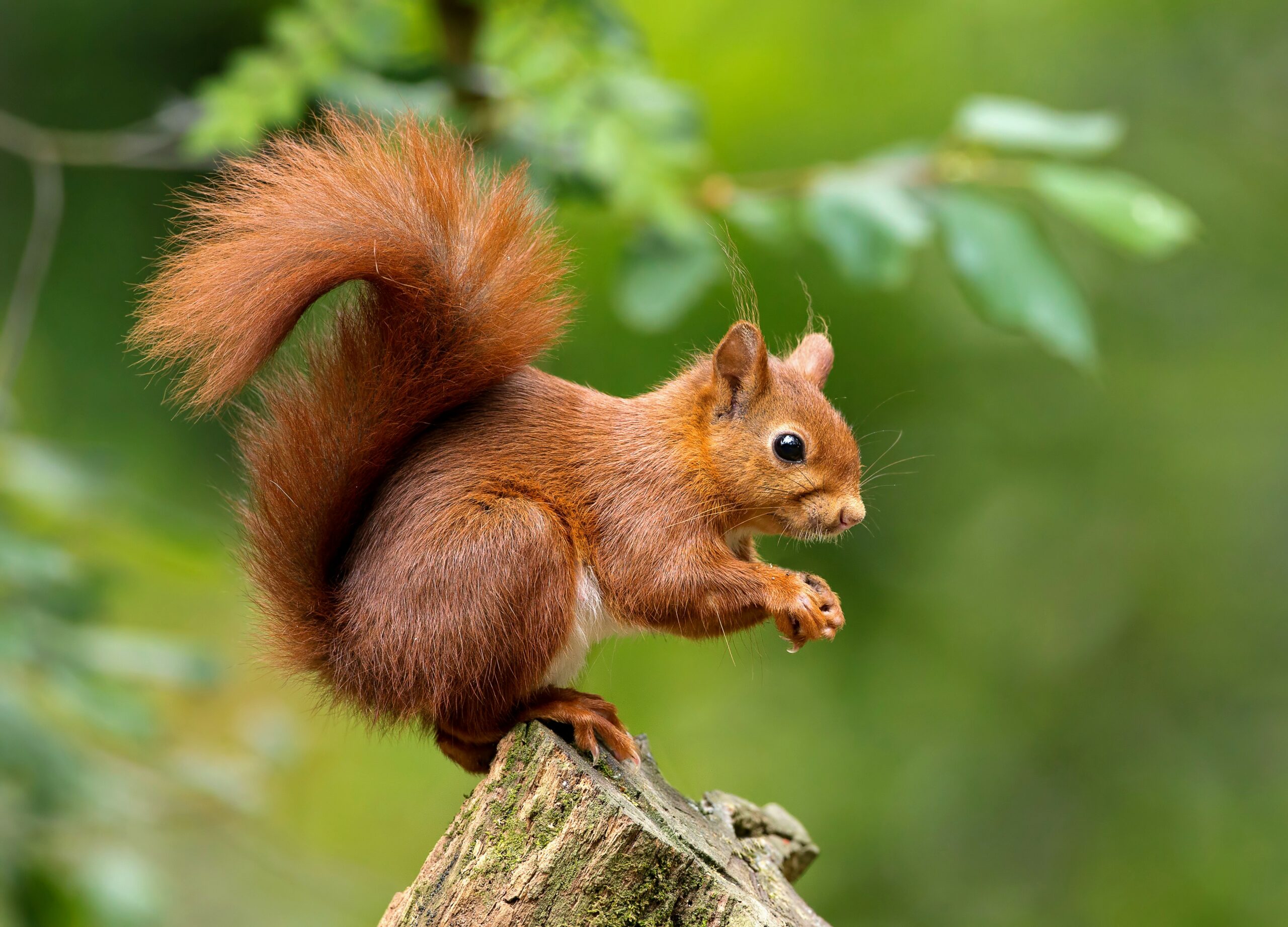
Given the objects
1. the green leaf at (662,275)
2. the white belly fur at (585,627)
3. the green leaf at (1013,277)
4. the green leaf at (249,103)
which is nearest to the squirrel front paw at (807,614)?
the white belly fur at (585,627)

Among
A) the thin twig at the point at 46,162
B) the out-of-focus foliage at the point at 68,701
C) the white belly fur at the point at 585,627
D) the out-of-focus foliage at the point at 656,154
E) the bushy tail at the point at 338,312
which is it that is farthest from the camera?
the thin twig at the point at 46,162

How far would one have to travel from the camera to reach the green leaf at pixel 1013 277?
2240 mm

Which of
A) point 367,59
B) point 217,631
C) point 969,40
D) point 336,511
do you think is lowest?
point 217,631

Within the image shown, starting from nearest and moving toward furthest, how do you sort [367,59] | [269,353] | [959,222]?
[269,353], [959,222], [367,59]

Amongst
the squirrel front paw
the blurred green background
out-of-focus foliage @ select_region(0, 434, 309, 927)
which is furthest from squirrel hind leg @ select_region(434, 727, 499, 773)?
the blurred green background

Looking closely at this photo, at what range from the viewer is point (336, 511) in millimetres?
1747

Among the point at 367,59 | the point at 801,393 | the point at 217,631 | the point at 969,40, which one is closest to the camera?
the point at 801,393

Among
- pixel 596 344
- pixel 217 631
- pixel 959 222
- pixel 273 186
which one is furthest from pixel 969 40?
pixel 217 631

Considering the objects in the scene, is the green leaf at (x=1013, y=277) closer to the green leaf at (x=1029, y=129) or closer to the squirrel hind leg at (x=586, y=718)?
the green leaf at (x=1029, y=129)

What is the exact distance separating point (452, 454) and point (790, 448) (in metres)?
0.51

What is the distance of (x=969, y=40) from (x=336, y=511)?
335cm

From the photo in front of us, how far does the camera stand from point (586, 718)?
1.68 m

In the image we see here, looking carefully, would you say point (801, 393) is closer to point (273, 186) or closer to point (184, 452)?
point (273, 186)

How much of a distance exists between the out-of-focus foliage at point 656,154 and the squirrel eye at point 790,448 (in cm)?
64
